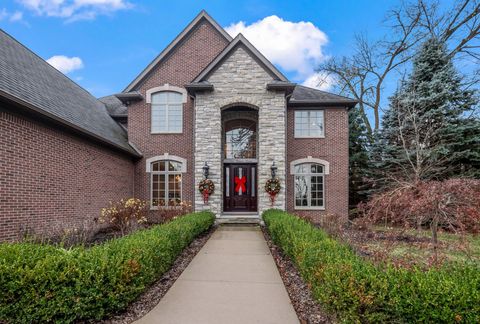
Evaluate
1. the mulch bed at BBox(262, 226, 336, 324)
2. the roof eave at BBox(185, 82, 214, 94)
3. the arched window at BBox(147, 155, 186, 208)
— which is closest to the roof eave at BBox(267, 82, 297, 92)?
the roof eave at BBox(185, 82, 214, 94)

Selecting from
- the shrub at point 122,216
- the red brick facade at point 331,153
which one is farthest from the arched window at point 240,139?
the shrub at point 122,216

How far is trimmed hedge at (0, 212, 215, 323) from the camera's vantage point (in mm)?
3139

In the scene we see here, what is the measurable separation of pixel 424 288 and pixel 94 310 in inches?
143

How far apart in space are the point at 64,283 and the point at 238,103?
9.23 m

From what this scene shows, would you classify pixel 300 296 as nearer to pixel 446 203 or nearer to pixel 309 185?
pixel 446 203

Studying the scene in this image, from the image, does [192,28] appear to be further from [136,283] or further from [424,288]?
[424,288]

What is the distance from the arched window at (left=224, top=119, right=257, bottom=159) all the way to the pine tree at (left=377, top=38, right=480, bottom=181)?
6.32 meters

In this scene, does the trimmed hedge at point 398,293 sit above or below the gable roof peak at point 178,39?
below

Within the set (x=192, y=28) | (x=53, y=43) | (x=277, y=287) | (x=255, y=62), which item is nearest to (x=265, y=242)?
(x=277, y=287)

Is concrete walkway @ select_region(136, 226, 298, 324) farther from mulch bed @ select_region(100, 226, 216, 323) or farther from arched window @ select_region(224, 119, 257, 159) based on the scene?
arched window @ select_region(224, 119, 257, 159)

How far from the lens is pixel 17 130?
6.46m

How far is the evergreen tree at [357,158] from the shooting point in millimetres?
15367

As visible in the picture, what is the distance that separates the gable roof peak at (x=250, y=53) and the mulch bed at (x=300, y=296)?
24.7ft

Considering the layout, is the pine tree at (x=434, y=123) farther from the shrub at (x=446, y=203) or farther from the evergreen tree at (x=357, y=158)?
the shrub at (x=446, y=203)
